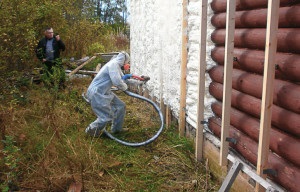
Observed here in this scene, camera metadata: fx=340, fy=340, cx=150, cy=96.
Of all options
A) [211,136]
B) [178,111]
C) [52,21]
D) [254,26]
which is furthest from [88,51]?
[254,26]

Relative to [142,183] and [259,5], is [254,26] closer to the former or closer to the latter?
[259,5]

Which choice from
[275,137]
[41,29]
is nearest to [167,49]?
[275,137]

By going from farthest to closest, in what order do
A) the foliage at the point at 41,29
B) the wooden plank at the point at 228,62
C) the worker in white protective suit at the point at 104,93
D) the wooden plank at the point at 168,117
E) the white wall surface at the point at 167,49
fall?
1. the wooden plank at the point at 168,117
2. the foliage at the point at 41,29
3. the worker in white protective suit at the point at 104,93
4. the white wall surface at the point at 167,49
5. the wooden plank at the point at 228,62

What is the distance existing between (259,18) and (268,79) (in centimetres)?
75

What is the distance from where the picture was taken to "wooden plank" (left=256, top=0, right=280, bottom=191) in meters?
2.42

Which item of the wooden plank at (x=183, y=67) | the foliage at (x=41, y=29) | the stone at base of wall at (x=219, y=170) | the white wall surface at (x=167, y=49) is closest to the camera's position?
the stone at base of wall at (x=219, y=170)

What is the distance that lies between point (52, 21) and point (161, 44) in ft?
18.9

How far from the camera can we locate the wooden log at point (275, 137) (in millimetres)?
2543

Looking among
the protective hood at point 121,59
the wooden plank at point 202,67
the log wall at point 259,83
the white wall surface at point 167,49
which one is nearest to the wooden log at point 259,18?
the log wall at point 259,83

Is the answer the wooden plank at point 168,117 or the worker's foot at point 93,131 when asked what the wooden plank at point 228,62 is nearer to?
the wooden plank at point 168,117

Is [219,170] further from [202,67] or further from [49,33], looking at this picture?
[49,33]

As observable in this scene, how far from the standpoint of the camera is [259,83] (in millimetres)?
2998

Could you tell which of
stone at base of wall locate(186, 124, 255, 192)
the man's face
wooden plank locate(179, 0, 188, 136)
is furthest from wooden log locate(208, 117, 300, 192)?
the man's face

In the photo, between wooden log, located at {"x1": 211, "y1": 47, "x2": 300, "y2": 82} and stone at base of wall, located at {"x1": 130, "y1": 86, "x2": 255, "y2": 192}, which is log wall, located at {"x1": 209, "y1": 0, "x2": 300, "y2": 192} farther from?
stone at base of wall, located at {"x1": 130, "y1": 86, "x2": 255, "y2": 192}
